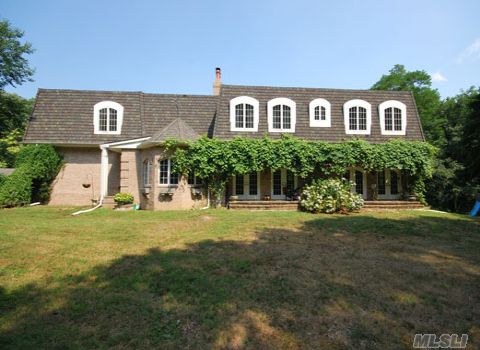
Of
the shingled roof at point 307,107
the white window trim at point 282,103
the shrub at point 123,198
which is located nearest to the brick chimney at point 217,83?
the shingled roof at point 307,107

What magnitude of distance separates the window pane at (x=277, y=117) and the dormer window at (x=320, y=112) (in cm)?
213

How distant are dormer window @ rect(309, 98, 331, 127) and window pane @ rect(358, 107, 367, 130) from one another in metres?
2.04

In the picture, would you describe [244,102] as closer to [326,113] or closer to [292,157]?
[292,157]

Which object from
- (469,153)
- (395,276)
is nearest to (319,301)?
(395,276)

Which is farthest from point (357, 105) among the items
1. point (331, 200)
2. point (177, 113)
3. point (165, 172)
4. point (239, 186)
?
point (165, 172)

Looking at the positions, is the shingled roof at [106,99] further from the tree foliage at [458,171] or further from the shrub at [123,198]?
the tree foliage at [458,171]

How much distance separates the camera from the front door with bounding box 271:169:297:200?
60.3 feet

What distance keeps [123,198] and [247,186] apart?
716 cm

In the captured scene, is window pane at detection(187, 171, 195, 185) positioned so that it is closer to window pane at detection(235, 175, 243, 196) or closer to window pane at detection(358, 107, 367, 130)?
window pane at detection(235, 175, 243, 196)

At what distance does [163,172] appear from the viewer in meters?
16.2

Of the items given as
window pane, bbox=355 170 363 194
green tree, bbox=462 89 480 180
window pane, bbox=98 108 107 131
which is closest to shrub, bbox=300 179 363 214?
window pane, bbox=355 170 363 194

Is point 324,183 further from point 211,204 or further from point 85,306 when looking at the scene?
point 85,306

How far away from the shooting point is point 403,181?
62.6 ft

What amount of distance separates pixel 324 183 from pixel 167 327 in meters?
13.0
